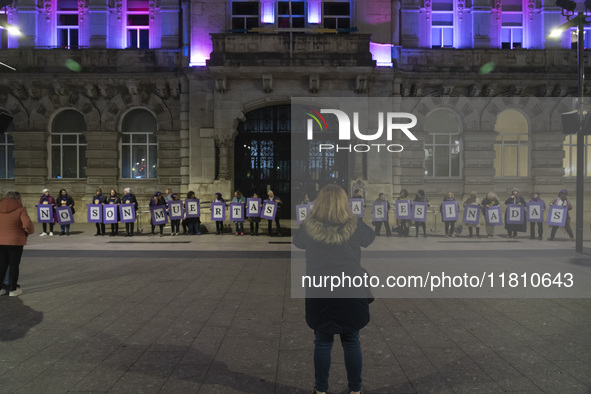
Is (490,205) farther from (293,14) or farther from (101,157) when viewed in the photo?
(101,157)

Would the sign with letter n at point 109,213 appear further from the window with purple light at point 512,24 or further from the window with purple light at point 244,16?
the window with purple light at point 512,24

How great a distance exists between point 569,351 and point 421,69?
62.3 ft

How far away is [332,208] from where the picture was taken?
13.7ft

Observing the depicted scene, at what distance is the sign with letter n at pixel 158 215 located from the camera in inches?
732

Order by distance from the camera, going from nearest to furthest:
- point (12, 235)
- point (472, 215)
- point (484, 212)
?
point (12, 235), point (484, 212), point (472, 215)

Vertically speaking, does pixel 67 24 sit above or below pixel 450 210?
above

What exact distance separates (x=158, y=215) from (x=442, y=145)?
13422 millimetres

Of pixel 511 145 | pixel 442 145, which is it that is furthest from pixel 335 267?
pixel 511 145

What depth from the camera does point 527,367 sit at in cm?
497

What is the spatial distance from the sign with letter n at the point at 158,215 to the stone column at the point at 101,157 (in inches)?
215

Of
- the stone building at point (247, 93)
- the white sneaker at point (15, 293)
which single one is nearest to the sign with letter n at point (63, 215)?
the stone building at point (247, 93)

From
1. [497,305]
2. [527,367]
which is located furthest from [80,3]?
[527,367]

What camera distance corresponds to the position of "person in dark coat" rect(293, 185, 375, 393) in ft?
13.3

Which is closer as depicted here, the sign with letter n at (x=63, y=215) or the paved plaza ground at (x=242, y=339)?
the paved plaza ground at (x=242, y=339)
